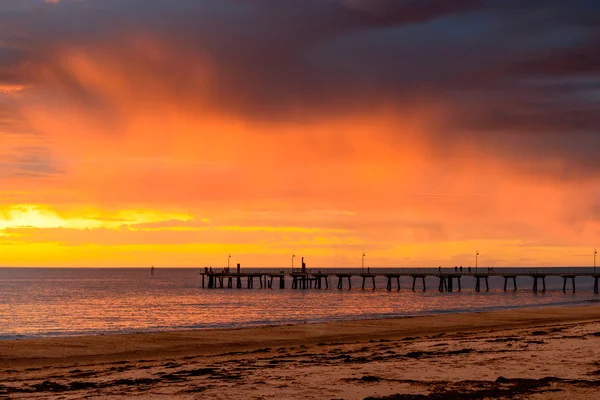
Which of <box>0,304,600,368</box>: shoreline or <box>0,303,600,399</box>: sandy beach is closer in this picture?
<box>0,303,600,399</box>: sandy beach

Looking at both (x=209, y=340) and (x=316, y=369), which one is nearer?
(x=316, y=369)

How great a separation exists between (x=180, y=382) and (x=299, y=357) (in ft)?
22.3

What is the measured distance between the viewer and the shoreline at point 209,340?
101 ft

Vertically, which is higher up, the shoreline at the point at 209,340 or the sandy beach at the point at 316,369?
the sandy beach at the point at 316,369

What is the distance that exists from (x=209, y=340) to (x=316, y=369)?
16.7 metres

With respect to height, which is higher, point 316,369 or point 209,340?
point 316,369

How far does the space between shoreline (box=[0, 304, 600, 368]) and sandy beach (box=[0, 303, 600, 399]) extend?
14cm

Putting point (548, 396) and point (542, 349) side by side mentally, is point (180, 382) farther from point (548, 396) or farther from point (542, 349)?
point (542, 349)

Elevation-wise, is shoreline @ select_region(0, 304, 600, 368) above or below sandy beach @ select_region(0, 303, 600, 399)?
below

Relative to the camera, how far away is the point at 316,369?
21.2 m

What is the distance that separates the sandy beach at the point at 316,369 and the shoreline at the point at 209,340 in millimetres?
138

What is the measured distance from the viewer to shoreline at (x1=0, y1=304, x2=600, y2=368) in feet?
101

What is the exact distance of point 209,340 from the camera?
36.9m

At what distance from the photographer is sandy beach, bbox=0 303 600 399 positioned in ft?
56.9
